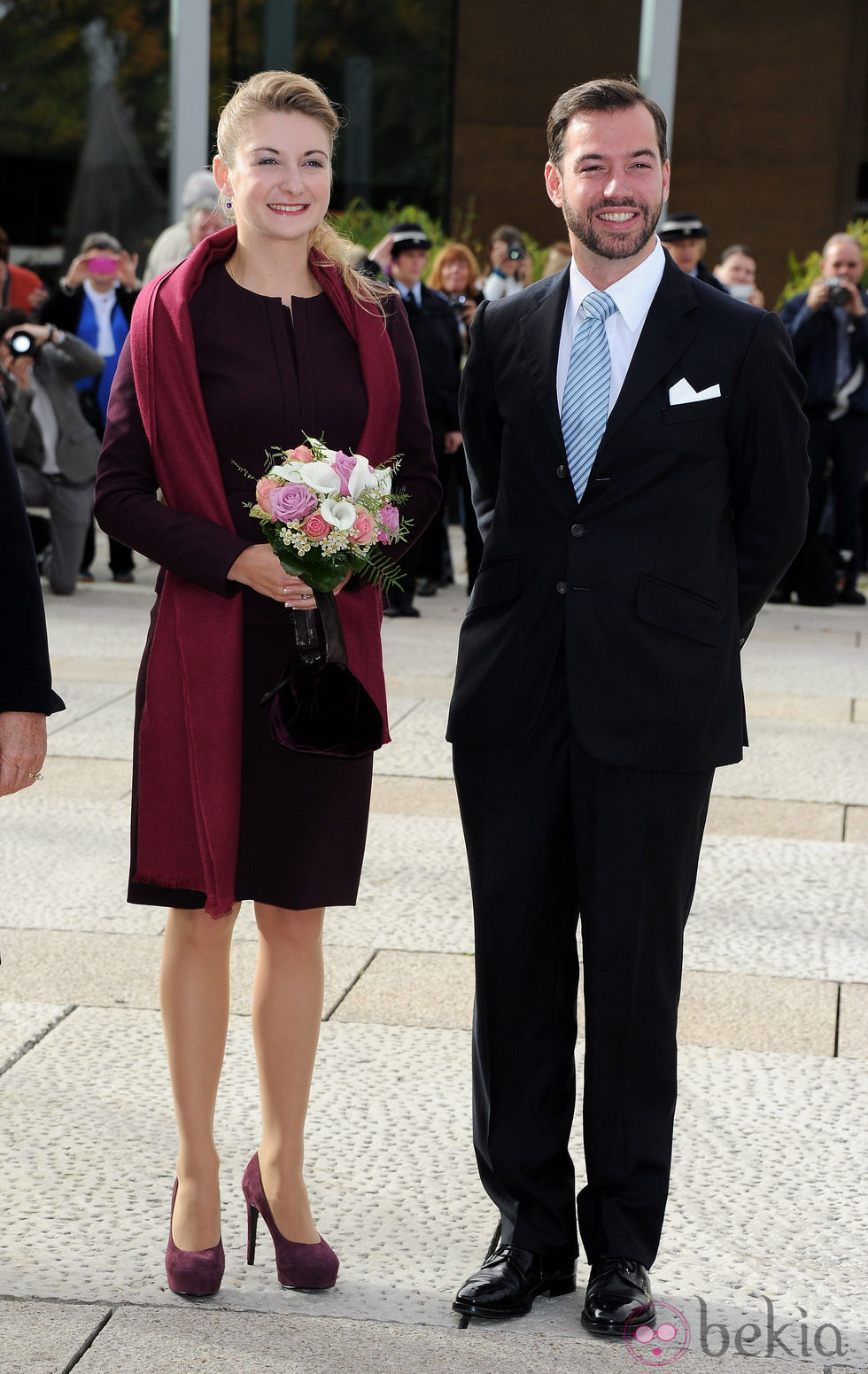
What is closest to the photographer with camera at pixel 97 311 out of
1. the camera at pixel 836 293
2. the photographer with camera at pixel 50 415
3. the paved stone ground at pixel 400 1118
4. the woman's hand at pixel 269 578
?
the photographer with camera at pixel 50 415

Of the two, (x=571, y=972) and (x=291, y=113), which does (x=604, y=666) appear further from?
(x=291, y=113)

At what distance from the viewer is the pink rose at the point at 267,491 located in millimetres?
2953

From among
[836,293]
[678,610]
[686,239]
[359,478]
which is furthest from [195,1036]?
[836,293]

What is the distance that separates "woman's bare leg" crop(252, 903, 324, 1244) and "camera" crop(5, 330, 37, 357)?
8.07m

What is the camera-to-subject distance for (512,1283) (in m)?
3.21

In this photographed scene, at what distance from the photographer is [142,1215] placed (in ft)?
11.5

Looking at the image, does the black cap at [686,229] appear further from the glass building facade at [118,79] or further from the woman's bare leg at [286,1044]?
the woman's bare leg at [286,1044]

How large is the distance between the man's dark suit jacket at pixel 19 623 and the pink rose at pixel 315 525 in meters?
0.48

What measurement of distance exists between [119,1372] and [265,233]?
2041 mm

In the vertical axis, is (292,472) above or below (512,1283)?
above

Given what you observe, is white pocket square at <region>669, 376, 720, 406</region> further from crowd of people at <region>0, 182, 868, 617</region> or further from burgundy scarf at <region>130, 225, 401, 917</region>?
crowd of people at <region>0, 182, 868, 617</region>

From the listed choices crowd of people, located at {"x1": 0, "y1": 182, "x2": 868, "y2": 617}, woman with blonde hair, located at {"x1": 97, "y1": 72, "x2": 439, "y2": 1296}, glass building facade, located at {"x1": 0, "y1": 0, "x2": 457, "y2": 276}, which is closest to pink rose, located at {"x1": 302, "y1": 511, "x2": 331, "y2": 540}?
woman with blonde hair, located at {"x1": 97, "y1": 72, "x2": 439, "y2": 1296}

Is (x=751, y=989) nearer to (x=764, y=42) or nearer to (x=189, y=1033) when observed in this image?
(x=189, y=1033)

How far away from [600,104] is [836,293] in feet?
29.5
